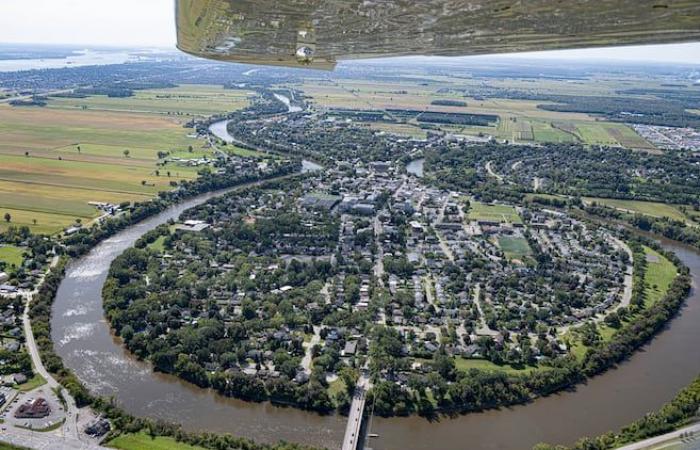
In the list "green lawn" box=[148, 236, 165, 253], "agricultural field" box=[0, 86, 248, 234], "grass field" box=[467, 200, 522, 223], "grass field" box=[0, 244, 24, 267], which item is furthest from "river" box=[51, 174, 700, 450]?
"grass field" box=[467, 200, 522, 223]

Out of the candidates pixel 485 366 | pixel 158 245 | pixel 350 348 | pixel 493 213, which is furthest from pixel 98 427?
pixel 493 213

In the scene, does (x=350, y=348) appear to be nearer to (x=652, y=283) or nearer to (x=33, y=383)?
(x=33, y=383)

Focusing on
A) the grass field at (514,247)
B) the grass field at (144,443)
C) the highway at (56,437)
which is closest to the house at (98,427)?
the highway at (56,437)

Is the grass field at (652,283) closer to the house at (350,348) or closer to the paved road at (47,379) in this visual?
the house at (350,348)

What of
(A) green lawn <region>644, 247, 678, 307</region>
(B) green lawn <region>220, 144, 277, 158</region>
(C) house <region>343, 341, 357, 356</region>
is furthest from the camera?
(B) green lawn <region>220, 144, 277, 158</region>

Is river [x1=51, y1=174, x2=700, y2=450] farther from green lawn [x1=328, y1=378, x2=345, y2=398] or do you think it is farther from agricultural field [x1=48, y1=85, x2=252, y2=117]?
agricultural field [x1=48, y1=85, x2=252, y2=117]

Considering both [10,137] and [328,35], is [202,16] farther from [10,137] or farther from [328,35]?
[10,137]
